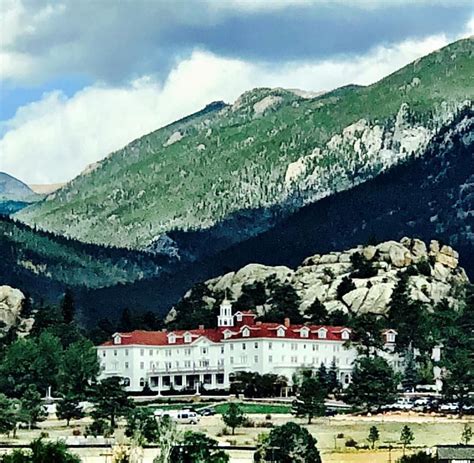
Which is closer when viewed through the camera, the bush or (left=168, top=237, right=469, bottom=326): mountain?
the bush

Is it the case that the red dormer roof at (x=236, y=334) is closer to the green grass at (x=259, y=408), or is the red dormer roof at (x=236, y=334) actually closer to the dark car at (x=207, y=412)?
the green grass at (x=259, y=408)

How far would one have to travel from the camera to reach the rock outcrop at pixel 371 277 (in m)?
172

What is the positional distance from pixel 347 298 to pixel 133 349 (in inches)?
1016

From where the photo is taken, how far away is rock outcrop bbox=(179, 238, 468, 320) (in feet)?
565

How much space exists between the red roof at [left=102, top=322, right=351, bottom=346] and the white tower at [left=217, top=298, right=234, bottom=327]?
1.12 metres

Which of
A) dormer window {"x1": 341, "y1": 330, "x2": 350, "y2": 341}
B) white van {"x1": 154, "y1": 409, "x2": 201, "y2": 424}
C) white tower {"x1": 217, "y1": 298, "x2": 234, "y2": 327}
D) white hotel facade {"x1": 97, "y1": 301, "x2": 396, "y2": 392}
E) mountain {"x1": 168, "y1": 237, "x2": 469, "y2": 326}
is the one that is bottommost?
white van {"x1": 154, "y1": 409, "x2": 201, "y2": 424}

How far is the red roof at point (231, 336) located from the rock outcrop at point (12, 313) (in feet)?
52.1

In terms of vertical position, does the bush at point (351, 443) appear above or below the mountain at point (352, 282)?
below

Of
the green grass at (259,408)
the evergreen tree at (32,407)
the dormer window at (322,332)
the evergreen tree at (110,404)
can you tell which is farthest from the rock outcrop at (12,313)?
the green grass at (259,408)

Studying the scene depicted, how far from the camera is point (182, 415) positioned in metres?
126

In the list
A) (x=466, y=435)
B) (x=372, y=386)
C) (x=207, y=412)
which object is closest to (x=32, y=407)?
(x=207, y=412)

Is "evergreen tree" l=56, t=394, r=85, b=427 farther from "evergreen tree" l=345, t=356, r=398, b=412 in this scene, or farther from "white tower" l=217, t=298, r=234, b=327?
"white tower" l=217, t=298, r=234, b=327

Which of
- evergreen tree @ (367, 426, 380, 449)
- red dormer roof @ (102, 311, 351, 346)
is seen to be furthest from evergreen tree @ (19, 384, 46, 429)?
evergreen tree @ (367, 426, 380, 449)

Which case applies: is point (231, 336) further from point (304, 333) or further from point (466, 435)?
point (466, 435)
